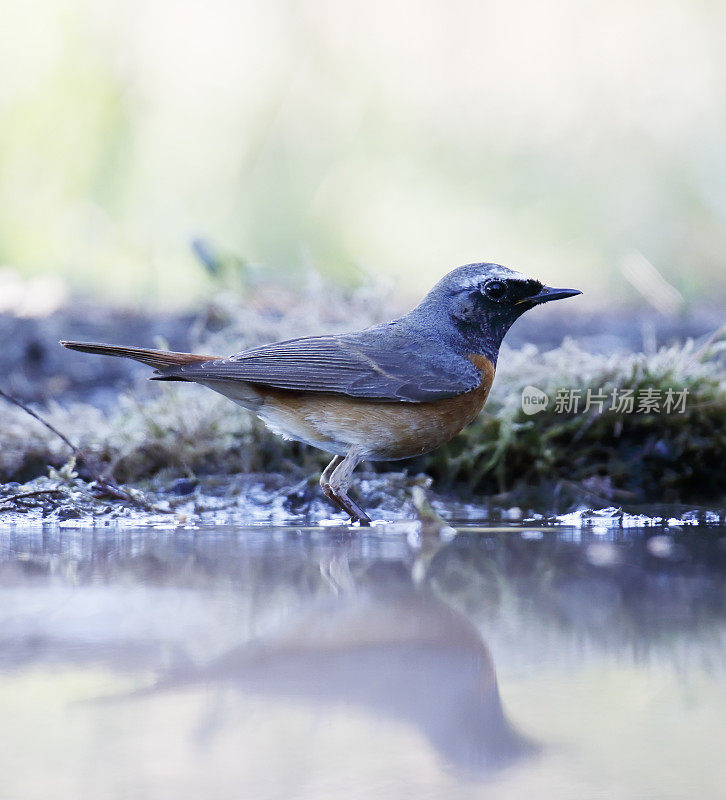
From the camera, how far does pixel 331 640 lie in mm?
1844

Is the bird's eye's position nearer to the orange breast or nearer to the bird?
the bird

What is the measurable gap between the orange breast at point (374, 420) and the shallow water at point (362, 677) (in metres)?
1.12

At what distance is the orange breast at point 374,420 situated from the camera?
3938 millimetres

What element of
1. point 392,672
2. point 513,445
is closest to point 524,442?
point 513,445

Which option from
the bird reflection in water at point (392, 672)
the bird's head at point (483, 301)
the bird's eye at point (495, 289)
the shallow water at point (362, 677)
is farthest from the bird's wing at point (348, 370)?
the bird reflection in water at point (392, 672)

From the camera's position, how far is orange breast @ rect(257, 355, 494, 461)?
394cm

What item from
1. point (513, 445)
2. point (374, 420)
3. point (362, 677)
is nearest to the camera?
point (362, 677)

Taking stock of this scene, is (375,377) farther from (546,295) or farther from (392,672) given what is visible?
(392,672)

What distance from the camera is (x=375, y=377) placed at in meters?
4.03

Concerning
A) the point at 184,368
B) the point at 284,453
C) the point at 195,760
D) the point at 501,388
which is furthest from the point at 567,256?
the point at 195,760

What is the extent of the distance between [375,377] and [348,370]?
0.12 meters

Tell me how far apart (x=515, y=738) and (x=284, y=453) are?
12.4 feet

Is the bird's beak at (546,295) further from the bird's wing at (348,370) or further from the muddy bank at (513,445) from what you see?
the muddy bank at (513,445)

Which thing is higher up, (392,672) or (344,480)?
(344,480)
